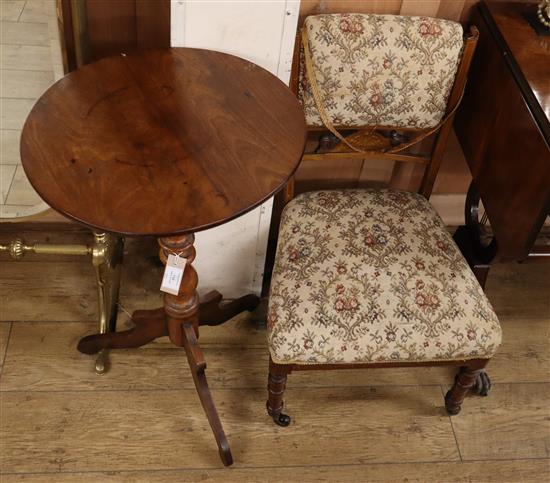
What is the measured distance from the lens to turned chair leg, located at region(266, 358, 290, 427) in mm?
1498

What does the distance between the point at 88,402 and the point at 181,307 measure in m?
0.39

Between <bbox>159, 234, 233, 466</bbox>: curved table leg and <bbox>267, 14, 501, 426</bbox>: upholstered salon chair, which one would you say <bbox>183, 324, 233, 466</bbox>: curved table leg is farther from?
<bbox>267, 14, 501, 426</bbox>: upholstered salon chair

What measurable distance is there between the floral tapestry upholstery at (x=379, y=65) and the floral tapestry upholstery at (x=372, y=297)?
0.90ft

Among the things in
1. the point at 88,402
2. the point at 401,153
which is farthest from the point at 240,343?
the point at 401,153

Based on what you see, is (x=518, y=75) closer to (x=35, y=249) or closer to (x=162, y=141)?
(x=162, y=141)

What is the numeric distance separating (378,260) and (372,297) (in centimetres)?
10

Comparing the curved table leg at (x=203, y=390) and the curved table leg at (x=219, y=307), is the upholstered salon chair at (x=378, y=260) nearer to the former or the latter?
Result: the curved table leg at (x=203, y=390)

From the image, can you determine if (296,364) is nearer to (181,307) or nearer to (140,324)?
(181,307)

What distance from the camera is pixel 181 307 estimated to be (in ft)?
5.17

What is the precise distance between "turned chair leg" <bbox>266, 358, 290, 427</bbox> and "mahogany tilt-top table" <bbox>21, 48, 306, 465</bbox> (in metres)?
0.29

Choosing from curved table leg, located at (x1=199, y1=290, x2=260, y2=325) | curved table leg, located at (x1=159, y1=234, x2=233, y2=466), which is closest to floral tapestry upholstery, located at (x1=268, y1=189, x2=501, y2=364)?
curved table leg, located at (x1=159, y1=234, x2=233, y2=466)

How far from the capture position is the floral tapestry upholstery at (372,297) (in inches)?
55.9

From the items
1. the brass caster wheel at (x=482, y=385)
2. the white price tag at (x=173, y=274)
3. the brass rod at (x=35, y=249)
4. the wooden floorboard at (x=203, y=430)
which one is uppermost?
the white price tag at (x=173, y=274)

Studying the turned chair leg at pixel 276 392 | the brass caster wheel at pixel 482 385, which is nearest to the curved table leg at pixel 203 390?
the turned chair leg at pixel 276 392
